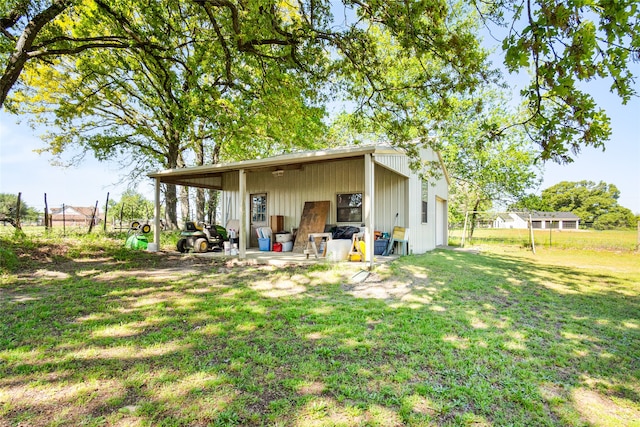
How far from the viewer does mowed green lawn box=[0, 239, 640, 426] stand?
2.03 m

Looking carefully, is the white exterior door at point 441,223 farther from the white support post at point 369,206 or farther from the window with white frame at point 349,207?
the white support post at point 369,206

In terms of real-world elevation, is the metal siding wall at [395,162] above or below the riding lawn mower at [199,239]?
above

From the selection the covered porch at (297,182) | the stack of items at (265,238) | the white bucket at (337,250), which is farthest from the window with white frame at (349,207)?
the stack of items at (265,238)

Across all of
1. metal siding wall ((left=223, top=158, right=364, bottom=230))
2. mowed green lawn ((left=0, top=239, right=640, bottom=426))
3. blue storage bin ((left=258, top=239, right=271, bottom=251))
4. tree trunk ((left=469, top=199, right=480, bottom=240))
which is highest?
metal siding wall ((left=223, top=158, right=364, bottom=230))

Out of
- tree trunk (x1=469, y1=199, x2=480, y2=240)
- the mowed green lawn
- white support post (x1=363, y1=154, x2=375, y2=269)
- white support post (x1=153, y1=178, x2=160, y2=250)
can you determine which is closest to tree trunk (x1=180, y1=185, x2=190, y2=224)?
white support post (x1=153, y1=178, x2=160, y2=250)

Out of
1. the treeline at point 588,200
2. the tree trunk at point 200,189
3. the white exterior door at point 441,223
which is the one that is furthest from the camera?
the treeline at point 588,200

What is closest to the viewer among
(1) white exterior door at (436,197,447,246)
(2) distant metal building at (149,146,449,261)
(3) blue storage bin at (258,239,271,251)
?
(2) distant metal building at (149,146,449,261)

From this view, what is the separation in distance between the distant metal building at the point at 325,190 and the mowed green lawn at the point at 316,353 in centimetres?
342

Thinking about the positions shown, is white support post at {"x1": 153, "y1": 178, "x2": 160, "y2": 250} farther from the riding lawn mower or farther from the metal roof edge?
the riding lawn mower

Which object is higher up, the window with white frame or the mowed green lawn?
the window with white frame

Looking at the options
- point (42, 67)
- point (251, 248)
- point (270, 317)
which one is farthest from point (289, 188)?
point (42, 67)

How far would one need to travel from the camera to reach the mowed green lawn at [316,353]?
203 cm

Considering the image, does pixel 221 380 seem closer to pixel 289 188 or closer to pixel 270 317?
pixel 270 317

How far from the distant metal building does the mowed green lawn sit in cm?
342
